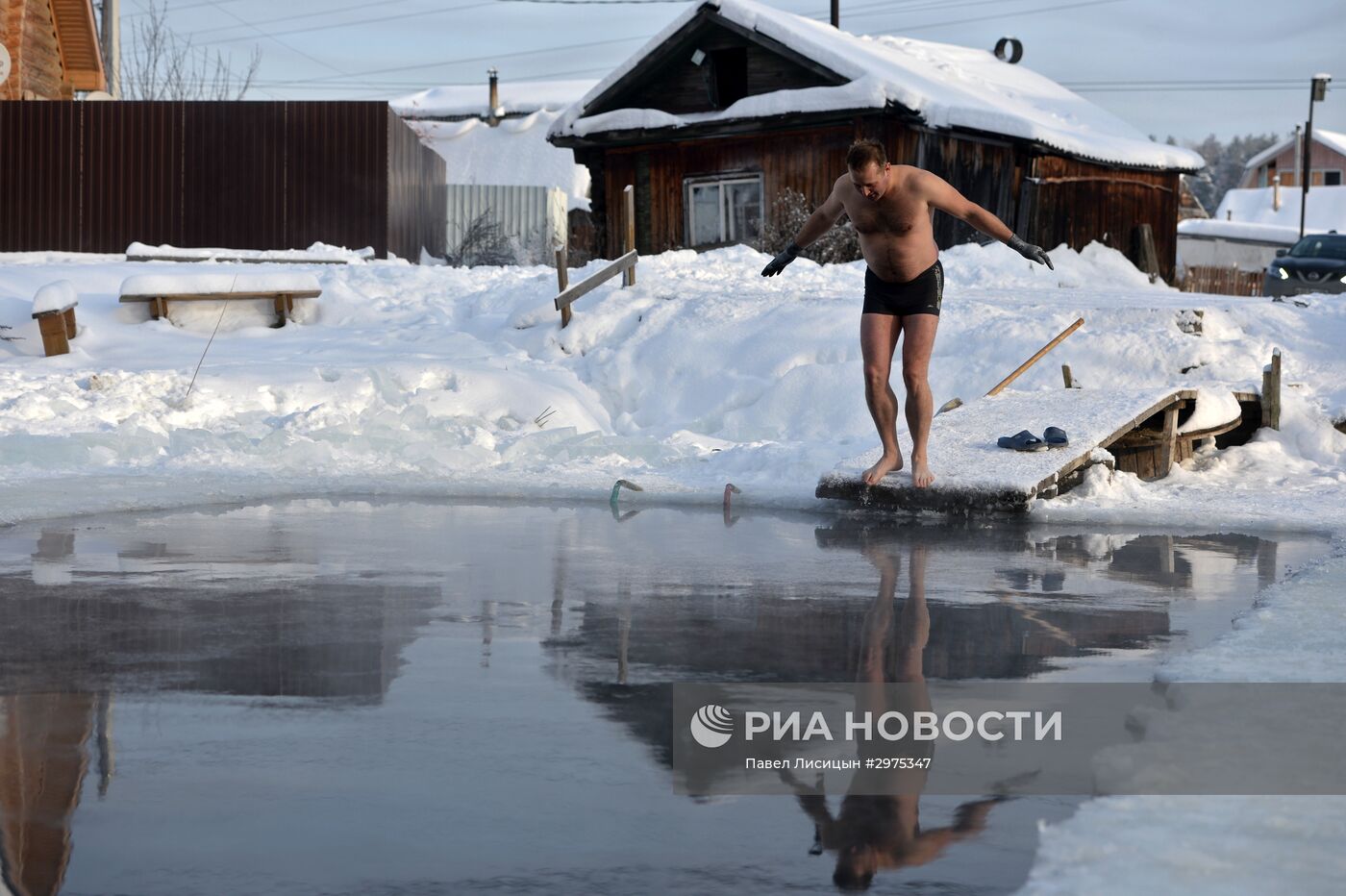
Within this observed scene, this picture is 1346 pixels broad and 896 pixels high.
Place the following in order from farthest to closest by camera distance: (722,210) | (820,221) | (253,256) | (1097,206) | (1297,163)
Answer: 1. (1297,163)
2. (1097,206)
3. (722,210)
4. (253,256)
5. (820,221)

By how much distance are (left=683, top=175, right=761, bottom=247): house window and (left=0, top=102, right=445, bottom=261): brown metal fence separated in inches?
190

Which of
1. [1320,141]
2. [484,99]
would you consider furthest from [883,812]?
[1320,141]

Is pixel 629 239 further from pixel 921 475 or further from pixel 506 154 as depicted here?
pixel 506 154

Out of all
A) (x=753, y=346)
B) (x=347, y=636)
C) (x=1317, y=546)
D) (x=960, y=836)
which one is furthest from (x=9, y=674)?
(x=753, y=346)

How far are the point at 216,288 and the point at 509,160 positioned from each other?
31.1 meters

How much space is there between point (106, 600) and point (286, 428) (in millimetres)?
6361

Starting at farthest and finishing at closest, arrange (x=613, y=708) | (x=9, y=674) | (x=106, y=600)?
(x=106, y=600) → (x=9, y=674) → (x=613, y=708)

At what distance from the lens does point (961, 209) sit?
8.22 m

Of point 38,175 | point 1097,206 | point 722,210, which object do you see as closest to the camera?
point 38,175

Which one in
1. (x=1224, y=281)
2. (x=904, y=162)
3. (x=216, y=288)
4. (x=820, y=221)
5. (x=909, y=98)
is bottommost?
(x=216, y=288)

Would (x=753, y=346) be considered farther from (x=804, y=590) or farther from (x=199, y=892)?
(x=199, y=892)

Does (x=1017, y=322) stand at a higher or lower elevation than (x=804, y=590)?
higher

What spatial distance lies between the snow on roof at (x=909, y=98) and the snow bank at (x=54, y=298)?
11608 millimetres

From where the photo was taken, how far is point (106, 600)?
202 inches
